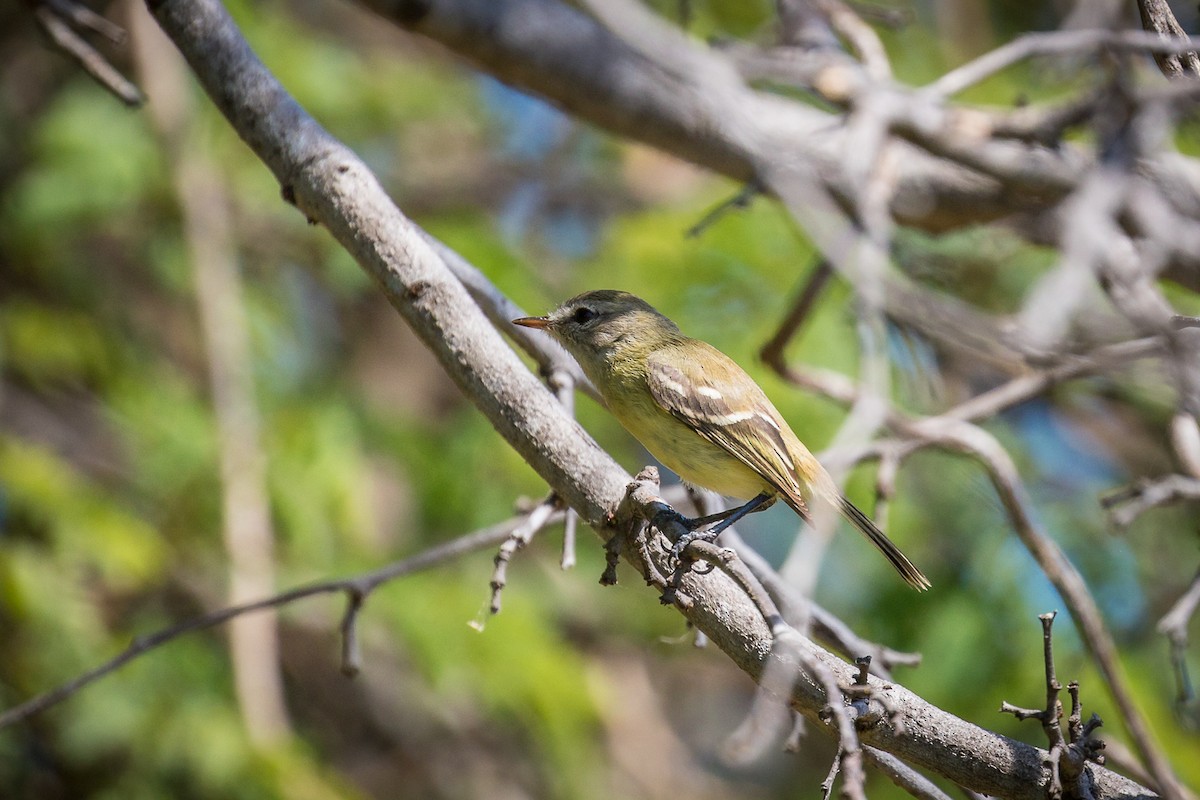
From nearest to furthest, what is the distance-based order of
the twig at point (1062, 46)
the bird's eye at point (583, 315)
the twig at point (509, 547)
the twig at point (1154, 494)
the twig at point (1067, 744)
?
the twig at point (1067, 744) < the twig at point (509, 547) < the twig at point (1062, 46) < the twig at point (1154, 494) < the bird's eye at point (583, 315)

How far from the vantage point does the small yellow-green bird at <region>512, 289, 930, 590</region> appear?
131 inches

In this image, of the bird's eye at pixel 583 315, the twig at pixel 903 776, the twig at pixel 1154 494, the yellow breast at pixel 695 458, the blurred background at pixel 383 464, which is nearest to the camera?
the twig at pixel 903 776

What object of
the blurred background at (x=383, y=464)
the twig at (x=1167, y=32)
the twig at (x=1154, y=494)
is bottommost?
the blurred background at (x=383, y=464)

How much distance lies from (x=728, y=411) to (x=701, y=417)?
0.32ft

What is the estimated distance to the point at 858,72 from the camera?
4.23 m

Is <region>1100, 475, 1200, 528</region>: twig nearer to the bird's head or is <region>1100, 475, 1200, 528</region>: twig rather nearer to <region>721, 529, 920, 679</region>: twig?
<region>721, 529, 920, 679</region>: twig

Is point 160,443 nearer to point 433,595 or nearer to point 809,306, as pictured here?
point 433,595

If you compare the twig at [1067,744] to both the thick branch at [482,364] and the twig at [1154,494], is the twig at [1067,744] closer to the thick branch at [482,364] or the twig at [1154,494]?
the thick branch at [482,364]

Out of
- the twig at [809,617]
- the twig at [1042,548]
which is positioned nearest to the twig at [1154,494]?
the twig at [1042,548]

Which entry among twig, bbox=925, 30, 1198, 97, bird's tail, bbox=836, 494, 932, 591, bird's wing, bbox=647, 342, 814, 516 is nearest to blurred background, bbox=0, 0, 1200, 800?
twig, bbox=925, 30, 1198, 97

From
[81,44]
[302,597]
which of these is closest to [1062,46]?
[302,597]

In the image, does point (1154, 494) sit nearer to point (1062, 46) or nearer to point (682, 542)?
point (1062, 46)

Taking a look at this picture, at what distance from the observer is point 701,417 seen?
3.42 meters

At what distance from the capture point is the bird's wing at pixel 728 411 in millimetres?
3336
